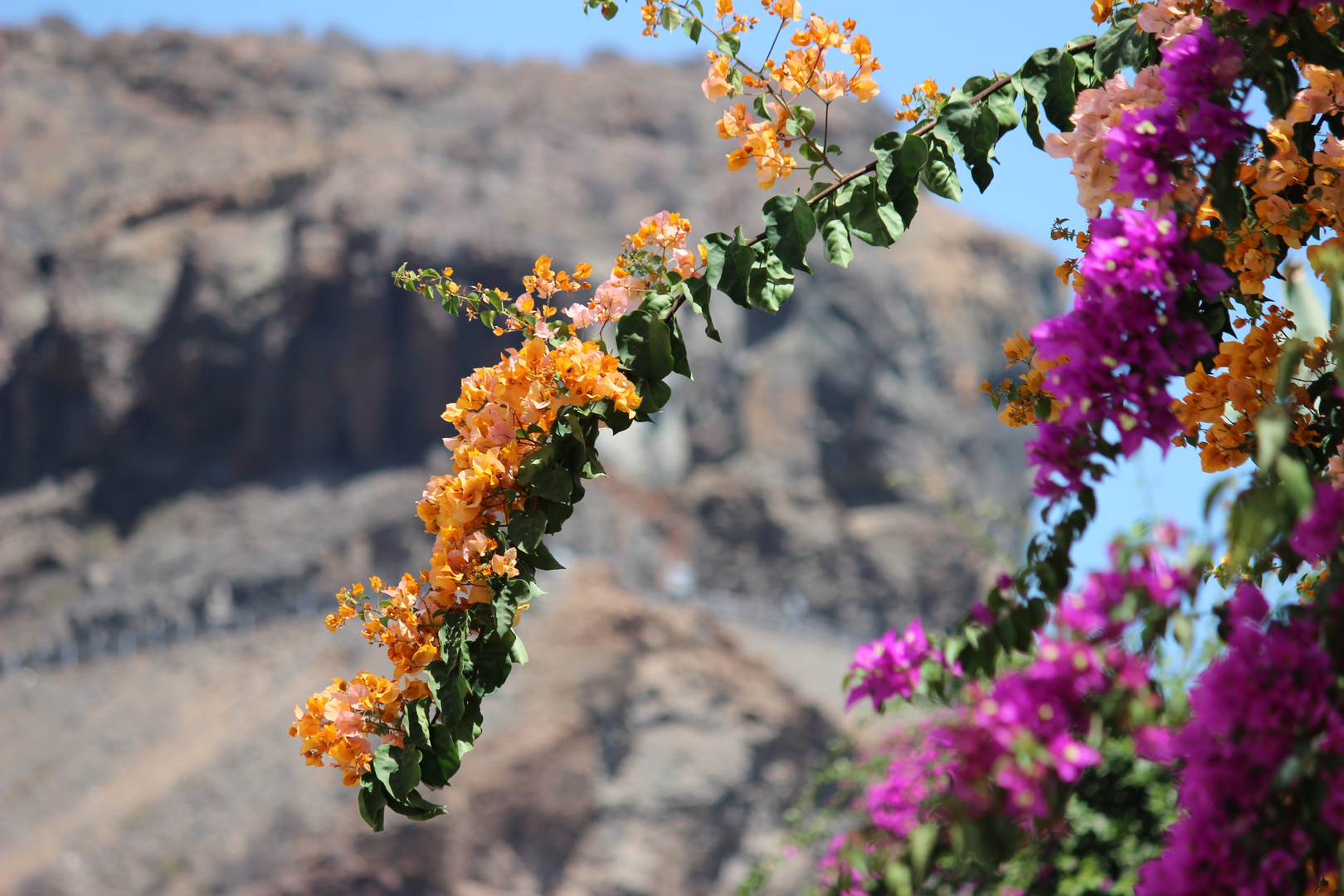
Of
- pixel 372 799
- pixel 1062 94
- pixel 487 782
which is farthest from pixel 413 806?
pixel 487 782

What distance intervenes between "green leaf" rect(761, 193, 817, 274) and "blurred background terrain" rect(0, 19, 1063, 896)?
17941mm

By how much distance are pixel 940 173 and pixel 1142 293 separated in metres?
0.65

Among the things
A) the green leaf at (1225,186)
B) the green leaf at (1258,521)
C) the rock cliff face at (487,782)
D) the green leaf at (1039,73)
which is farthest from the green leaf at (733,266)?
the rock cliff face at (487,782)

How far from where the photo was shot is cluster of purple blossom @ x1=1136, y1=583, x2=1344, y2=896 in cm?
125

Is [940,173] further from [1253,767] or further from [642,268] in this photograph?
[1253,767]

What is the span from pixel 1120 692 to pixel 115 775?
1022 inches

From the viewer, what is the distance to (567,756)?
2092 cm

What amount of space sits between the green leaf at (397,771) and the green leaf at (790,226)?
108 centimetres

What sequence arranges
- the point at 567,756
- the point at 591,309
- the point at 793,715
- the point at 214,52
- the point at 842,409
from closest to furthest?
1. the point at 591,309
2. the point at 567,756
3. the point at 793,715
4. the point at 842,409
5. the point at 214,52

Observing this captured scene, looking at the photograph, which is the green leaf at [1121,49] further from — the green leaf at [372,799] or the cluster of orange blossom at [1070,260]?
the green leaf at [372,799]

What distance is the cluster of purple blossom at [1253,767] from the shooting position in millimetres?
1248

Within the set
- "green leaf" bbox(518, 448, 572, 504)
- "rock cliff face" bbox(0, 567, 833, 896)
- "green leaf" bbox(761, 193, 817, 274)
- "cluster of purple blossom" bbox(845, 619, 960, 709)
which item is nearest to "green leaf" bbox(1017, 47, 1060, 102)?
"green leaf" bbox(761, 193, 817, 274)

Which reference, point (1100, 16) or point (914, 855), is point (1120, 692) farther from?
point (1100, 16)

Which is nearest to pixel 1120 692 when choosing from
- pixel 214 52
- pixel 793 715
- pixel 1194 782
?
pixel 1194 782
